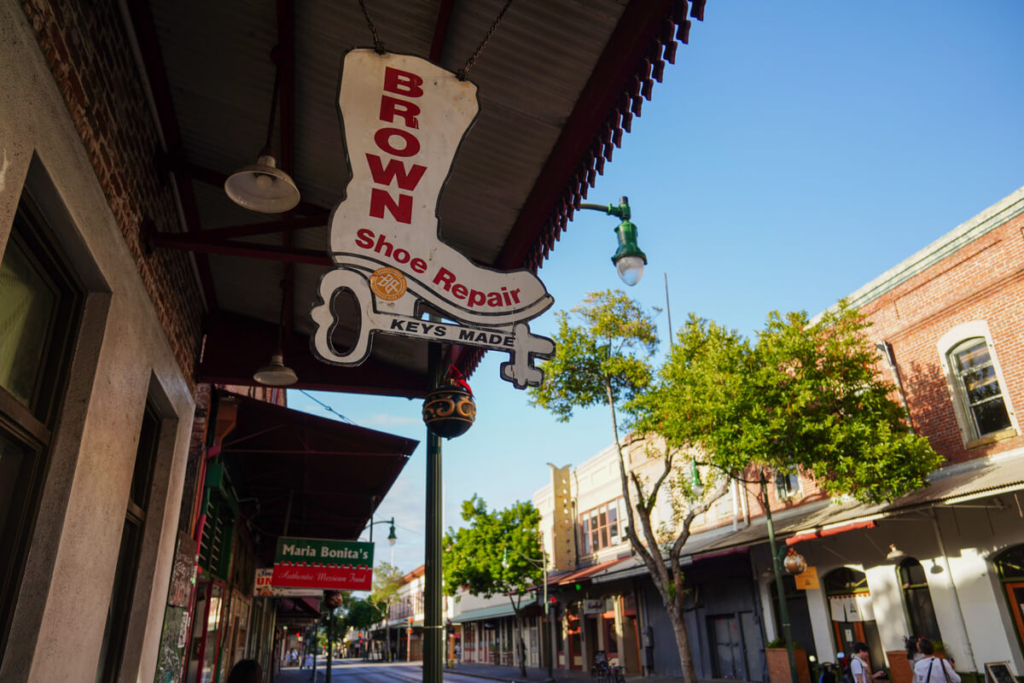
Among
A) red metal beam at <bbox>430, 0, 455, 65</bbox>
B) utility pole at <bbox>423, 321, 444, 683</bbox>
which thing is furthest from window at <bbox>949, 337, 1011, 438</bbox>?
red metal beam at <bbox>430, 0, 455, 65</bbox>

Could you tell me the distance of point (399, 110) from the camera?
4.01m

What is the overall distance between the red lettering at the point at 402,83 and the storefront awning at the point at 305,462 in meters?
5.66

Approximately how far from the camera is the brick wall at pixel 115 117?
3596 millimetres

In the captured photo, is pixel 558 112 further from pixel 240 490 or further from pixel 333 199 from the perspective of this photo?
pixel 240 490

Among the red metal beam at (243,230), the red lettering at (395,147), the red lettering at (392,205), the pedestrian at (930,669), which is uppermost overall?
the red metal beam at (243,230)

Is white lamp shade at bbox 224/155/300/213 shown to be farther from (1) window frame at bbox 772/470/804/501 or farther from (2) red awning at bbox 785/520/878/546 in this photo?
(1) window frame at bbox 772/470/804/501

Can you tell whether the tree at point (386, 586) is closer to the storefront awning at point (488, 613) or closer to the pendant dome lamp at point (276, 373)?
the storefront awning at point (488, 613)

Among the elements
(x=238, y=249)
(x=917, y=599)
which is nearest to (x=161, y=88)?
(x=238, y=249)

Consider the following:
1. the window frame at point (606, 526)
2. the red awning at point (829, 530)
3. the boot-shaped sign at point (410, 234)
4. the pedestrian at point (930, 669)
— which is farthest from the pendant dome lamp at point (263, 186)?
the window frame at point (606, 526)

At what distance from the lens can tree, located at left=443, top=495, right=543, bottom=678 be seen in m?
32.8

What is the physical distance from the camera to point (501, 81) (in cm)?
488

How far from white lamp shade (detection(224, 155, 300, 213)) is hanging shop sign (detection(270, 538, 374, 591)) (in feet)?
26.4

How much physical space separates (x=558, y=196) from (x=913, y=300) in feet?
Answer: 47.3

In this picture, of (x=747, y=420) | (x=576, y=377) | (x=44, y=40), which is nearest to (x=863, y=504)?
(x=747, y=420)
